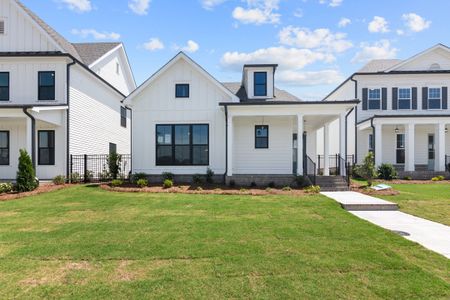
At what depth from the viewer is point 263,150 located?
52.0ft

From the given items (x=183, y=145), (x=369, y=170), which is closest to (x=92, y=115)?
(x=183, y=145)

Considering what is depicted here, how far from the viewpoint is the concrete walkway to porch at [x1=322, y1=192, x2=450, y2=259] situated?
560 centimetres

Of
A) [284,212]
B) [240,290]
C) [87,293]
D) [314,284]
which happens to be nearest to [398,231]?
[284,212]

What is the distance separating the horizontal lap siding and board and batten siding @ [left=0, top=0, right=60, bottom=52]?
36.8 feet

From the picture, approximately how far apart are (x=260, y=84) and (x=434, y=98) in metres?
14.0


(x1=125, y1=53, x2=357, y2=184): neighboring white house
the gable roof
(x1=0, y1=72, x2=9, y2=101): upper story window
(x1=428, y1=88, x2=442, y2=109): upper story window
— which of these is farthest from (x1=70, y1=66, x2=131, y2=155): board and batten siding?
(x1=428, y1=88, x2=442, y2=109): upper story window

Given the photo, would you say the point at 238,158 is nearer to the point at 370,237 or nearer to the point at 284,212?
the point at 284,212

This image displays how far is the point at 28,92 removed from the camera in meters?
16.0

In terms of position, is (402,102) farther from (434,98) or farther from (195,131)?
(195,131)

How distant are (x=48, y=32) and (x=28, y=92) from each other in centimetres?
349

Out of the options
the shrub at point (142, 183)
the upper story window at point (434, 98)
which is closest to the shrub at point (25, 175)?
the shrub at point (142, 183)

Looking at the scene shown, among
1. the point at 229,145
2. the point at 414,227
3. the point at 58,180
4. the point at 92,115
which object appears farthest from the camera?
the point at 92,115

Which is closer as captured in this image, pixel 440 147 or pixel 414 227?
pixel 414 227

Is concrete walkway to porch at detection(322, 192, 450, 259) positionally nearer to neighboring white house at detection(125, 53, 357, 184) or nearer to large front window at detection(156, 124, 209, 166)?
neighboring white house at detection(125, 53, 357, 184)
